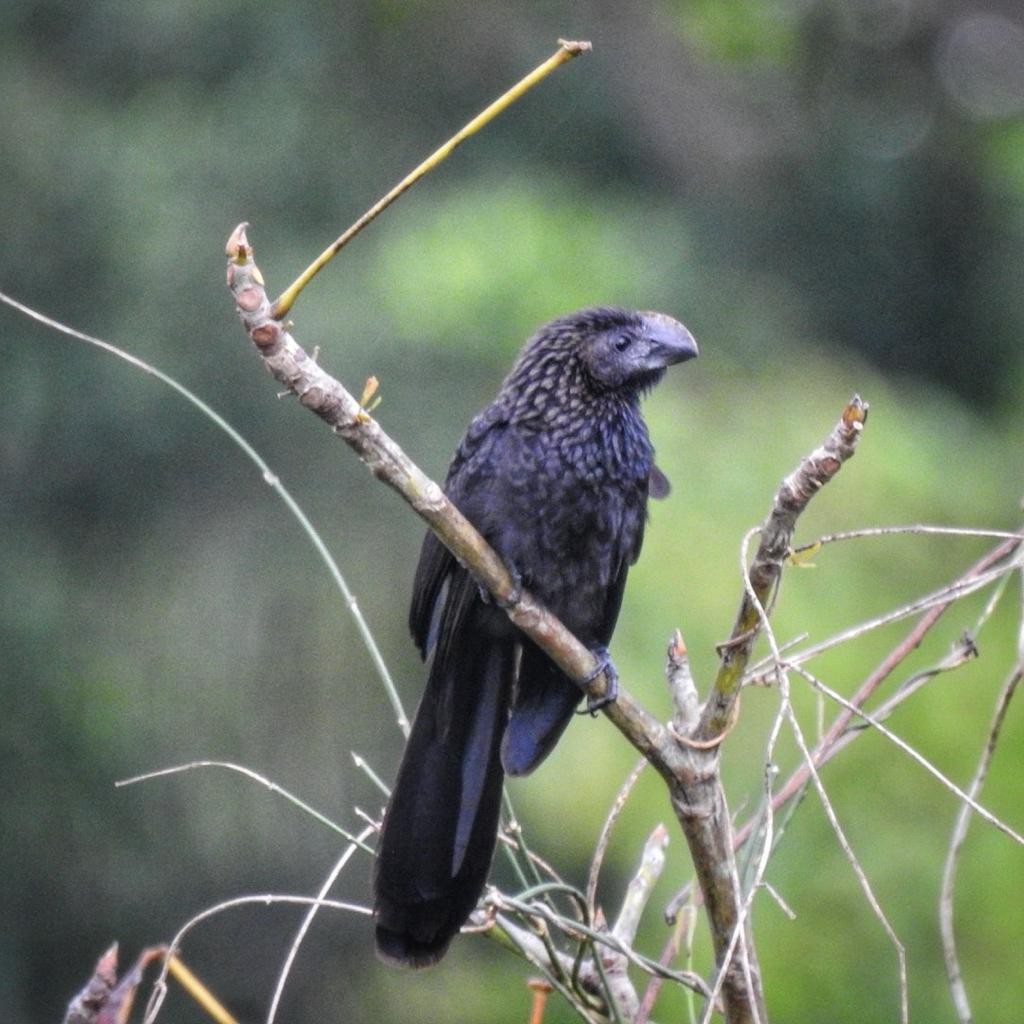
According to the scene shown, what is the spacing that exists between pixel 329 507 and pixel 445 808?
5375 millimetres

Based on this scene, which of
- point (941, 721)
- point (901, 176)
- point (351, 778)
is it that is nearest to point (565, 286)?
point (351, 778)

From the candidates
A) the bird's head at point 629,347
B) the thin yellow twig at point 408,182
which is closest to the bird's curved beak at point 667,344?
the bird's head at point 629,347

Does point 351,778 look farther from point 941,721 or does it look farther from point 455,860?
point 455,860

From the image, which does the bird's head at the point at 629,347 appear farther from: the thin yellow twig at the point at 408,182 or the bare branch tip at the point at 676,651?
the thin yellow twig at the point at 408,182

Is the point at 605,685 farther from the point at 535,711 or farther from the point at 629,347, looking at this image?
the point at 629,347

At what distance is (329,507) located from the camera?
831 cm

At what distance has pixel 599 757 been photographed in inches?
268

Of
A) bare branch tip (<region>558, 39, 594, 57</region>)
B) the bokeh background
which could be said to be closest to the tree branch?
bare branch tip (<region>558, 39, 594, 57</region>)

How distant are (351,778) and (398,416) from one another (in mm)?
1556

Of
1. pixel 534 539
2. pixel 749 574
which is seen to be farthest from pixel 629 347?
pixel 749 574

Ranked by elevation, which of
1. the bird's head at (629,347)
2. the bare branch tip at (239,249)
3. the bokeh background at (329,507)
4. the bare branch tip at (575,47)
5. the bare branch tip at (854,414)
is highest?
the bare branch tip at (575,47)

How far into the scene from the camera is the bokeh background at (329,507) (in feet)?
20.5

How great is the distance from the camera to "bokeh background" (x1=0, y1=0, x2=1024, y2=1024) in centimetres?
625

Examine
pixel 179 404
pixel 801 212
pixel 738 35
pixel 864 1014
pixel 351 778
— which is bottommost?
pixel 351 778
